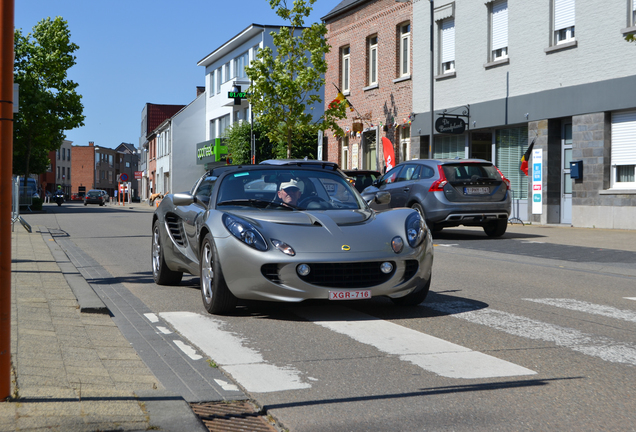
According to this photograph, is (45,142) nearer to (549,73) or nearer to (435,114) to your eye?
(435,114)

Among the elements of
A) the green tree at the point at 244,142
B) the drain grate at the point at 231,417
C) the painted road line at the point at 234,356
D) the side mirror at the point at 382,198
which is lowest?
the drain grate at the point at 231,417

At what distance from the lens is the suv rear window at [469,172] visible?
15613 millimetres

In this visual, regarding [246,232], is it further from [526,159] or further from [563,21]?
[563,21]

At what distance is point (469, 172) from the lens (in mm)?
15680

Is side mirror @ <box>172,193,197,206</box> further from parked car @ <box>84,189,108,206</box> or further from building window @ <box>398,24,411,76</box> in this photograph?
parked car @ <box>84,189,108,206</box>

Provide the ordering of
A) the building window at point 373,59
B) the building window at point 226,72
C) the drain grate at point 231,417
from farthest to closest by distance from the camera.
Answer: the building window at point 226,72, the building window at point 373,59, the drain grate at point 231,417

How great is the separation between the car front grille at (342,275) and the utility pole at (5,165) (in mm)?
2715

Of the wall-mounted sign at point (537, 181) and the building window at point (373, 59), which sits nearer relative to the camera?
the wall-mounted sign at point (537, 181)

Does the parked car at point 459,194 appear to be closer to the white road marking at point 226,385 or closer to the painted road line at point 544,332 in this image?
the painted road line at point 544,332

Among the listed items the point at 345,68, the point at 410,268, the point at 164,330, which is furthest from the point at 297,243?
the point at 345,68

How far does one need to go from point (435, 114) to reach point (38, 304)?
2077 cm

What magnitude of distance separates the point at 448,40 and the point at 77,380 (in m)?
23.6

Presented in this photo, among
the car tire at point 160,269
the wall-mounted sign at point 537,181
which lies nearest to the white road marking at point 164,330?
the car tire at point 160,269

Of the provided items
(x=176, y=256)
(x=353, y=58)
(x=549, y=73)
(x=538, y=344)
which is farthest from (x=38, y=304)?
(x=353, y=58)
